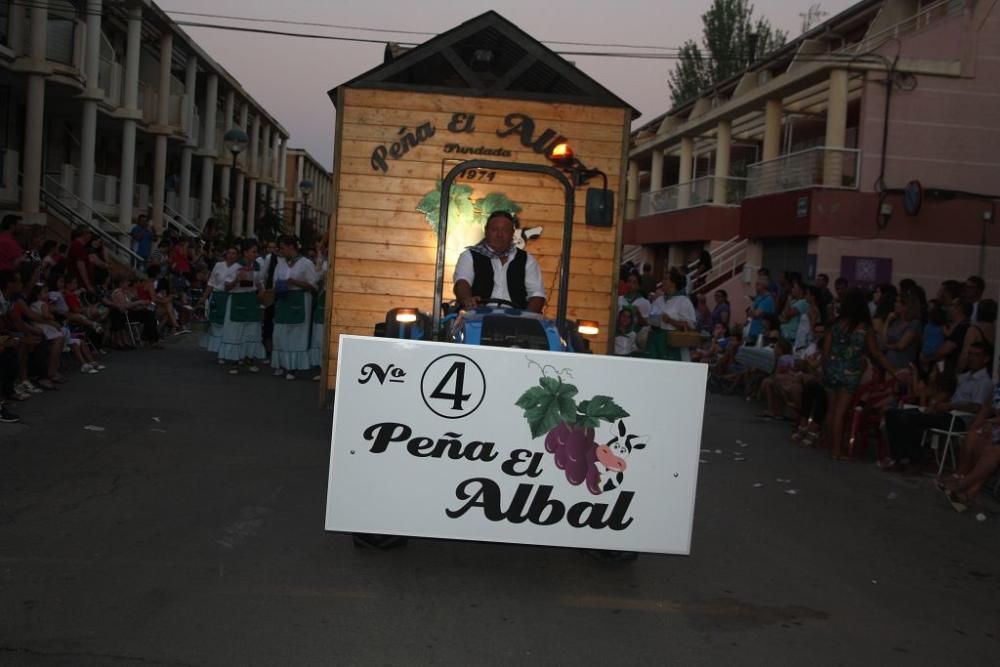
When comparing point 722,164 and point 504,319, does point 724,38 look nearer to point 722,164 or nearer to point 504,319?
point 722,164

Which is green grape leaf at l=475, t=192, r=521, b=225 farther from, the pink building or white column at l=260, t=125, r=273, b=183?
white column at l=260, t=125, r=273, b=183

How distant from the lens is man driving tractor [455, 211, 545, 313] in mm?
9641

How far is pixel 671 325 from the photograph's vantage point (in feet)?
50.7

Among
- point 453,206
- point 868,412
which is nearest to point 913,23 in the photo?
point 868,412

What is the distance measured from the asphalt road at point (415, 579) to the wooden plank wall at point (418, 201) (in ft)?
7.42

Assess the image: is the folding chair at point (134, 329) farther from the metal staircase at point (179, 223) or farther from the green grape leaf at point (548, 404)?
the metal staircase at point (179, 223)

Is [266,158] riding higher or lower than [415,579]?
higher

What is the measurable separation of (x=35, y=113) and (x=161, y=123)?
9766mm

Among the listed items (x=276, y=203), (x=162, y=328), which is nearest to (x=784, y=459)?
(x=162, y=328)

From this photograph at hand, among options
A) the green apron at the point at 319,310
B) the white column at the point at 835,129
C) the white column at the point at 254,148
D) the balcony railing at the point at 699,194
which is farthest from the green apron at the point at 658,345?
the white column at the point at 254,148

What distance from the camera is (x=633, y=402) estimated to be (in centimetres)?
621

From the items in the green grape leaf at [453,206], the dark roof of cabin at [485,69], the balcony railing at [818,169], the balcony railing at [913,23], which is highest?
the balcony railing at [913,23]

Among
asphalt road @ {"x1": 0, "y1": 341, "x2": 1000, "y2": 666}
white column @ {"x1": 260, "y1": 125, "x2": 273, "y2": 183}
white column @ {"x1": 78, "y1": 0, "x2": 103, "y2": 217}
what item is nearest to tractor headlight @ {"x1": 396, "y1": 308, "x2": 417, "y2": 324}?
asphalt road @ {"x1": 0, "y1": 341, "x2": 1000, "y2": 666}

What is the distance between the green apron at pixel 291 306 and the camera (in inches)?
615
